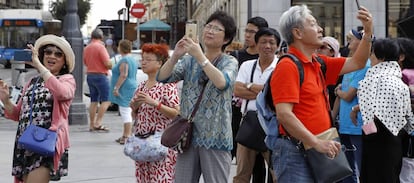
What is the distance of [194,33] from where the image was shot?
5.38m

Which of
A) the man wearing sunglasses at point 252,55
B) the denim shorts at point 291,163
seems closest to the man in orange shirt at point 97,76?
the man wearing sunglasses at point 252,55

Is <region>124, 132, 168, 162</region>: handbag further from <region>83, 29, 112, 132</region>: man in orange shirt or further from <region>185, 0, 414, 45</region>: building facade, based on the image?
<region>185, 0, 414, 45</region>: building facade

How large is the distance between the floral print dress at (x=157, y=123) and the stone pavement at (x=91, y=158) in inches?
95.9

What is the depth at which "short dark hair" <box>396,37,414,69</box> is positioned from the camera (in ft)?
23.2

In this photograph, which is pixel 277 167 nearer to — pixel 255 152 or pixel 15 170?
pixel 15 170

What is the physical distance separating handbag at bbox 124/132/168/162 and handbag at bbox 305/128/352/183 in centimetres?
192

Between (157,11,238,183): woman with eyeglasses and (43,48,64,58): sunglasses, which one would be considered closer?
(157,11,238,183): woman with eyeglasses

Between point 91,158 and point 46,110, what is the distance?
196 inches

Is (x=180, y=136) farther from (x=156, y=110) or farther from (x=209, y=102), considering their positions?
(x=156, y=110)

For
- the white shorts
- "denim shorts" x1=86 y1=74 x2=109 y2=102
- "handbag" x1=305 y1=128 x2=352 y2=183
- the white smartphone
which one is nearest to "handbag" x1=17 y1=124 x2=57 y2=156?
the white smartphone

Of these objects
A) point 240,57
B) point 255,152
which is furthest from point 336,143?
point 240,57

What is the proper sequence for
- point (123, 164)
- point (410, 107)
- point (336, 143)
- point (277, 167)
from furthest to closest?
point (123, 164)
point (410, 107)
point (277, 167)
point (336, 143)

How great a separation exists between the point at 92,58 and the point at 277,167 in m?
9.13

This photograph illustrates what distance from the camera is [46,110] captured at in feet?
18.0
